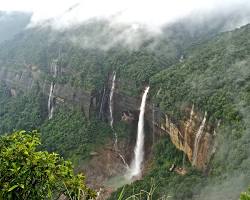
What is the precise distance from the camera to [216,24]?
3086 inches

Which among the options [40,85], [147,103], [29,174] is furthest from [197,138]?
[40,85]

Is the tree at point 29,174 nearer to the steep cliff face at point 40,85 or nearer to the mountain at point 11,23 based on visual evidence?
the steep cliff face at point 40,85

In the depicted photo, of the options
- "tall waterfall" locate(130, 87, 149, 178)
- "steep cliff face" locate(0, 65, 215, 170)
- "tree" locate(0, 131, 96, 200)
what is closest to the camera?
"tree" locate(0, 131, 96, 200)

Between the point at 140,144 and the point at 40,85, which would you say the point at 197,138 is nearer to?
the point at 140,144

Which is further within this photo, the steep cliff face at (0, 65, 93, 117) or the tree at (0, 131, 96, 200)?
the steep cliff face at (0, 65, 93, 117)

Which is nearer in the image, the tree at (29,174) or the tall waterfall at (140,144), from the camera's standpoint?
the tree at (29,174)

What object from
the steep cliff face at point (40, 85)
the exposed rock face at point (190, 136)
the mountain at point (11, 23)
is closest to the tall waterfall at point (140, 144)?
the exposed rock face at point (190, 136)

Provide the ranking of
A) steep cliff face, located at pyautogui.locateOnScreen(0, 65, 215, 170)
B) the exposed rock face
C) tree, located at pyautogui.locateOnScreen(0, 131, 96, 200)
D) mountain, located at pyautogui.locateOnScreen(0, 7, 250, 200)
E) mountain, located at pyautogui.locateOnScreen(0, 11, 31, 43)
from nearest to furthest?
1. tree, located at pyautogui.locateOnScreen(0, 131, 96, 200)
2. mountain, located at pyautogui.locateOnScreen(0, 7, 250, 200)
3. the exposed rock face
4. steep cliff face, located at pyautogui.locateOnScreen(0, 65, 215, 170)
5. mountain, located at pyautogui.locateOnScreen(0, 11, 31, 43)

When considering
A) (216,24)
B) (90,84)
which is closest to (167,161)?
(90,84)

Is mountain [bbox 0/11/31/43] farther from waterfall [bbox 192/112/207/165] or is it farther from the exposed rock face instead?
waterfall [bbox 192/112/207/165]

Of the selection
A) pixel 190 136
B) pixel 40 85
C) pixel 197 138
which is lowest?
pixel 190 136

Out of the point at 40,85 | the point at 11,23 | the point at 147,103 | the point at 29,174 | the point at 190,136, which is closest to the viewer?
the point at 29,174

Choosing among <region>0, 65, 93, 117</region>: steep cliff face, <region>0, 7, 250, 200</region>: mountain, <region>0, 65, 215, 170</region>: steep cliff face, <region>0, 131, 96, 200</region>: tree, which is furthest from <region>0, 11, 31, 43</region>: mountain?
<region>0, 131, 96, 200</region>: tree

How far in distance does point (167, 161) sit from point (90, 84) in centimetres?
1812
